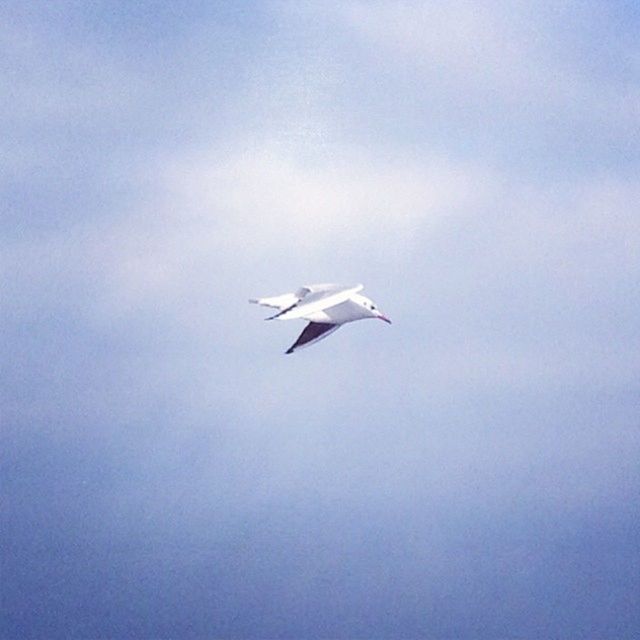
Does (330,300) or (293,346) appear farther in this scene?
(293,346)

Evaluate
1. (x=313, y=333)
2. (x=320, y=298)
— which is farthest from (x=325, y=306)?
(x=313, y=333)

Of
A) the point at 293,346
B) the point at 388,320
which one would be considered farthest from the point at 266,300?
the point at 388,320

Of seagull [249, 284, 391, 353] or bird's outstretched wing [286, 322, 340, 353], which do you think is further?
bird's outstretched wing [286, 322, 340, 353]

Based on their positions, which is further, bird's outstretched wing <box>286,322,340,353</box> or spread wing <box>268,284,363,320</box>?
bird's outstretched wing <box>286,322,340,353</box>

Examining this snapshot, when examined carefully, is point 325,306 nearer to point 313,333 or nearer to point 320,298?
point 320,298

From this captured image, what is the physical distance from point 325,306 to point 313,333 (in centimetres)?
385

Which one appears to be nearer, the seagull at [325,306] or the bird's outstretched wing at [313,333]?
the seagull at [325,306]

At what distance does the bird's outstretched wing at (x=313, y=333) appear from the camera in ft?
112

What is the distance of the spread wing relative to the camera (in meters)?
29.7

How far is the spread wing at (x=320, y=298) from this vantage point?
29.7 metres

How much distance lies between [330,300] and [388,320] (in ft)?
10.7

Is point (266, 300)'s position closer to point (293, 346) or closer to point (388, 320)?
point (293, 346)

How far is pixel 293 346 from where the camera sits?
34.3 meters

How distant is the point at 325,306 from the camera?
101ft
